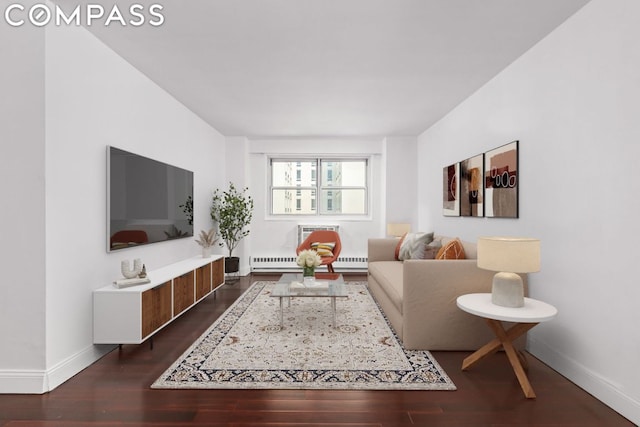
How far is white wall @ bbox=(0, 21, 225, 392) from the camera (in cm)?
240

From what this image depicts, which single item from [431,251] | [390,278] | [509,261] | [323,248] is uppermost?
[509,261]

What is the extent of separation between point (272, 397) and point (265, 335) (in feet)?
3.63

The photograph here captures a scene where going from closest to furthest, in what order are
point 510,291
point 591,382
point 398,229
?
point 591,382
point 510,291
point 398,229

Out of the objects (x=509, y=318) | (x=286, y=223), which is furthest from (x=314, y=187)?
(x=509, y=318)

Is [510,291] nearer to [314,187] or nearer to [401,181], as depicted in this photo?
[401,181]

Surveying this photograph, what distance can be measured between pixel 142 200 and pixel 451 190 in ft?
12.5

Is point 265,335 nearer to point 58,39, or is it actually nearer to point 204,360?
point 204,360

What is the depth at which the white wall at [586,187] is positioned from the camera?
215cm

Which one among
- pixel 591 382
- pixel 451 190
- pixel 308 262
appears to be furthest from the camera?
pixel 451 190

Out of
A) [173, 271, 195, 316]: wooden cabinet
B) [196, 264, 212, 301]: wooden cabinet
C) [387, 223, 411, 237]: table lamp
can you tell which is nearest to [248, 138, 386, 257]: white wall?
[387, 223, 411, 237]: table lamp

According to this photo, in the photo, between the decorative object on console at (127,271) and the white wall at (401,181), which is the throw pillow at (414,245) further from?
the decorative object on console at (127,271)

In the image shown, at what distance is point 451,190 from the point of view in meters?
4.92

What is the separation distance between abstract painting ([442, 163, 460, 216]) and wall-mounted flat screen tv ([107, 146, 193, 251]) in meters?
3.54

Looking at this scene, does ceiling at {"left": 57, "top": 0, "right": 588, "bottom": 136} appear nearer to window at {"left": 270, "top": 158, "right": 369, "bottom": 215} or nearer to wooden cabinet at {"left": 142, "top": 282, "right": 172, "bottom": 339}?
wooden cabinet at {"left": 142, "top": 282, "right": 172, "bottom": 339}
